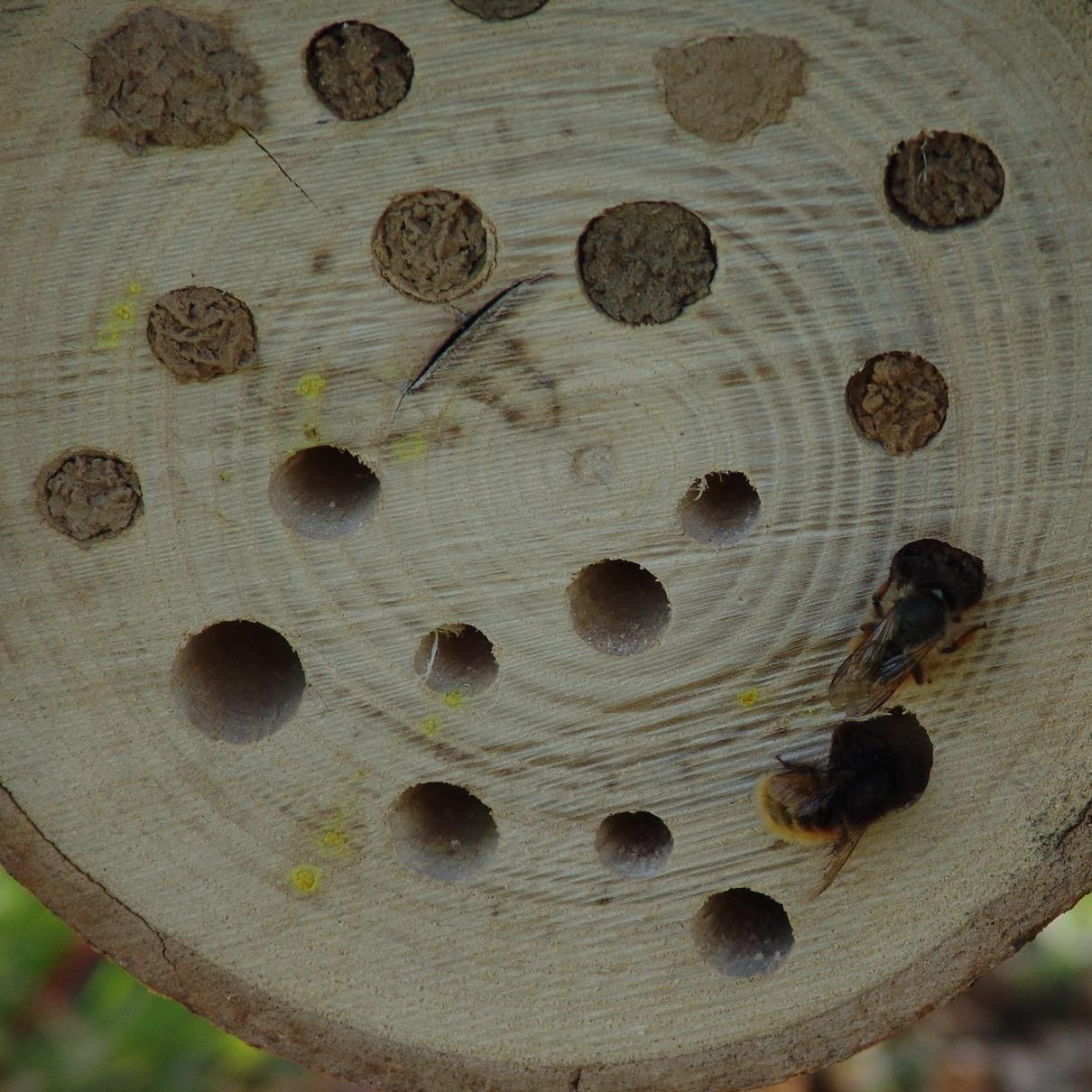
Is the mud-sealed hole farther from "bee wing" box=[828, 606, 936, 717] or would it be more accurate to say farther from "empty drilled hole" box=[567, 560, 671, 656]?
"bee wing" box=[828, 606, 936, 717]

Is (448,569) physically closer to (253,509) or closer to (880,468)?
(253,509)

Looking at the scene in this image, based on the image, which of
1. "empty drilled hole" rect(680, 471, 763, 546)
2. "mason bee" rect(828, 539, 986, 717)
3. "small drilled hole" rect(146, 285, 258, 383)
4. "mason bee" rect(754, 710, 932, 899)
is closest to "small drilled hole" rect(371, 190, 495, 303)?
"small drilled hole" rect(146, 285, 258, 383)

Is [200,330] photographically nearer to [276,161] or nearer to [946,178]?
[276,161]

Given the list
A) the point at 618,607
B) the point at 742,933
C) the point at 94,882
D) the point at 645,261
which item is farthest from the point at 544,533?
the point at 94,882

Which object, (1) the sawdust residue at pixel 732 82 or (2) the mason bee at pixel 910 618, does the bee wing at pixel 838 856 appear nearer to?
(2) the mason bee at pixel 910 618

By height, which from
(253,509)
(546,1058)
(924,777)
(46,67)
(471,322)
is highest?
(46,67)

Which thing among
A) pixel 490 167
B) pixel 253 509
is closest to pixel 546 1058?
pixel 253 509
